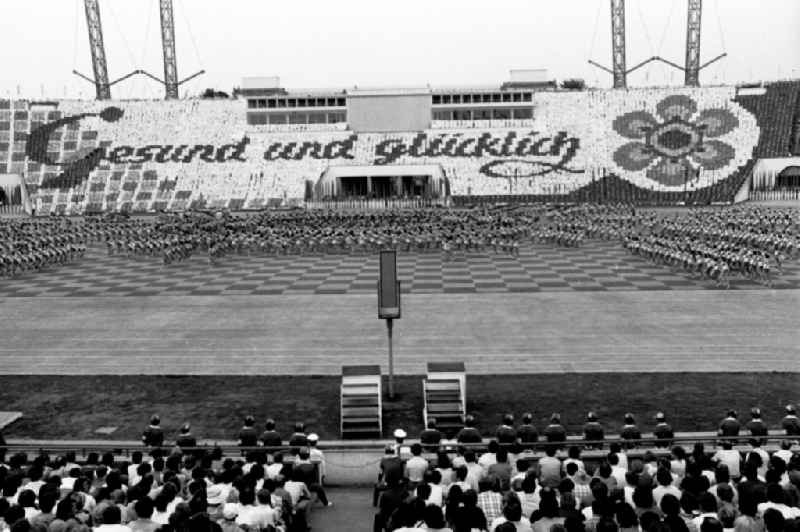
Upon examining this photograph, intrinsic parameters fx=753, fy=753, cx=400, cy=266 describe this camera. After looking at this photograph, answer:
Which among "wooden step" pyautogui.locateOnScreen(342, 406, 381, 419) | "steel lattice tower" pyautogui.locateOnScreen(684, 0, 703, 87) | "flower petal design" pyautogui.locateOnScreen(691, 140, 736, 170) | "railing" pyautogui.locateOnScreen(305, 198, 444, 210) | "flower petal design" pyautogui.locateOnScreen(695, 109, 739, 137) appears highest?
"steel lattice tower" pyautogui.locateOnScreen(684, 0, 703, 87)

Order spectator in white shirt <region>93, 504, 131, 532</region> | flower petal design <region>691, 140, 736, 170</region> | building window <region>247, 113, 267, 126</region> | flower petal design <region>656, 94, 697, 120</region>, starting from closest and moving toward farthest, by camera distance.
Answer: spectator in white shirt <region>93, 504, 131, 532</region>
flower petal design <region>691, 140, 736, 170</region>
flower petal design <region>656, 94, 697, 120</region>
building window <region>247, 113, 267, 126</region>

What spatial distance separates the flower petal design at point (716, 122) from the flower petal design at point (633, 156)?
7.39 metres

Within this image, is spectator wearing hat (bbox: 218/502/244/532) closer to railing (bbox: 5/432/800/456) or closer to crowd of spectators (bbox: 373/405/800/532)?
crowd of spectators (bbox: 373/405/800/532)

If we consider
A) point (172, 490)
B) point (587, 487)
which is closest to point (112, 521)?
point (172, 490)

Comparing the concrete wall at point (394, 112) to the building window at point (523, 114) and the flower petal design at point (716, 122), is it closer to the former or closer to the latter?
the building window at point (523, 114)

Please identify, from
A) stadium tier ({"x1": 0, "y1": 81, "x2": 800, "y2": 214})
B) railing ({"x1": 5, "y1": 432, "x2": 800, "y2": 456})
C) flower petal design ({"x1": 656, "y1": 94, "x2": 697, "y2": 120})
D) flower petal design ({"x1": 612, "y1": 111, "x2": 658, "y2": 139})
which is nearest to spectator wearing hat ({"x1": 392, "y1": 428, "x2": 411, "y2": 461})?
railing ({"x1": 5, "y1": 432, "x2": 800, "y2": 456})

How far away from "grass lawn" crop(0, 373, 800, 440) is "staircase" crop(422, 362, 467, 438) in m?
0.45

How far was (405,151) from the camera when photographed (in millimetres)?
84375

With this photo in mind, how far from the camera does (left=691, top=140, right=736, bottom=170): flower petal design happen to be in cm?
7750

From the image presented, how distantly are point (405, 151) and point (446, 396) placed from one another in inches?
2855

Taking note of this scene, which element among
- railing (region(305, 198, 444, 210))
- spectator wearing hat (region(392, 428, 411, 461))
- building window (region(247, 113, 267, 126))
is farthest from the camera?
building window (region(247, 113, 267, 126))

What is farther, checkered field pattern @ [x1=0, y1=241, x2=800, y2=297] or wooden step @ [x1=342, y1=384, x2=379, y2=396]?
checkered field pattern @ [x1=0, y1=241, x2=800, y2=297]

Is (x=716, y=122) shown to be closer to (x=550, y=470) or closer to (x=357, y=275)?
(x=357, y=275)

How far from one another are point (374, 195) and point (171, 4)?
2229 inches
